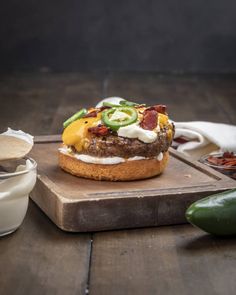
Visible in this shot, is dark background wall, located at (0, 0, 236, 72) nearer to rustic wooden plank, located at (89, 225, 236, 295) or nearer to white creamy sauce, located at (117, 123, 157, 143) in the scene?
white creamy sauce, located at (117, 123, 157, 143)

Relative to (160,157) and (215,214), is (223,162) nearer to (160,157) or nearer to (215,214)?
(160,157)

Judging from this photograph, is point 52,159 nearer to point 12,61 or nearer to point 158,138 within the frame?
point 158,138

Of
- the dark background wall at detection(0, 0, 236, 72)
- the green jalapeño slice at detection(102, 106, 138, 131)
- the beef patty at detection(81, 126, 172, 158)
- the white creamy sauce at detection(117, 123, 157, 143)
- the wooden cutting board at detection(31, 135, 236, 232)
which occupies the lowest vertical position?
the dark background wall at detection(0, 0, 236, 72)

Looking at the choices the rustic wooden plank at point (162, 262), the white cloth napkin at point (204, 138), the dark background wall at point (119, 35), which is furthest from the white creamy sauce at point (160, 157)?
the dark background wall at point (119, 35)

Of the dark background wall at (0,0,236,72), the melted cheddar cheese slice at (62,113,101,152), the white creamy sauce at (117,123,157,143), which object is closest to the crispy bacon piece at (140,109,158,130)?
the white creamy sauce at (117,123,157,143)

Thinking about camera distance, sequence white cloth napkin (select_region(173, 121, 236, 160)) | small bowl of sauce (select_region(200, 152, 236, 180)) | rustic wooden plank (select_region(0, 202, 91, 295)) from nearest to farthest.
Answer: rustic wooden plank (select_region(0, 202, 91, 295))
small bowl of sauce (select_region(200, 152, 236, 180))
white cloth napkin (select_region(173, 121, 236, 160))

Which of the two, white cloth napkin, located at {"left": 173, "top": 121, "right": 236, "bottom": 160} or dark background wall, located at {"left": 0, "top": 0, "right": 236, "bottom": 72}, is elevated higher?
white cloth napkin, located at {"left": 173, "top": 121, "right": 236, "bottom": 160}

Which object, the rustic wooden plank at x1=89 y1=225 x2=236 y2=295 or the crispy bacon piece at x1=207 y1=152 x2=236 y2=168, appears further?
the crispy bacon piece at x1=207 y1=152 x2=236 y2=168
